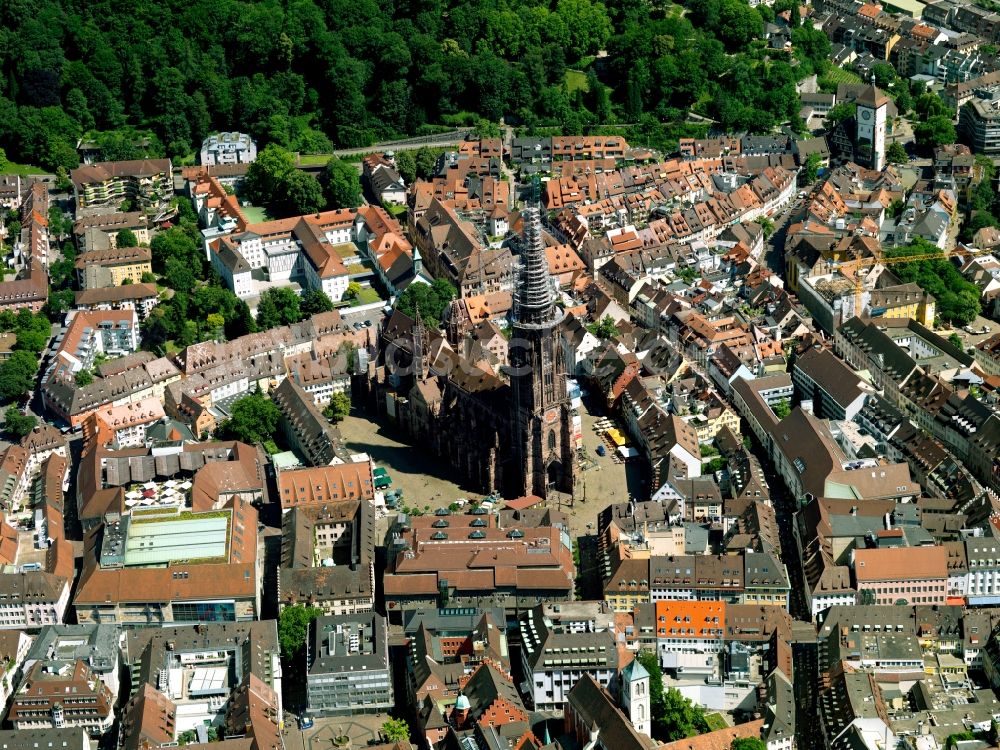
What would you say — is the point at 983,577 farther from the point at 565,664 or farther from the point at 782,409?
the point at 565,664

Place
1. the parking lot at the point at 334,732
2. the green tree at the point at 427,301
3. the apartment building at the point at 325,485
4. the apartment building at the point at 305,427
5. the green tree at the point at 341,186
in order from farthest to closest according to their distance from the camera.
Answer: the green tree at the point at 341,186
the green tree at the point at 427,301
the apartment building at the point at 305,427
the apartment building at the point at 325,485
the parking lot at the point at 334,732

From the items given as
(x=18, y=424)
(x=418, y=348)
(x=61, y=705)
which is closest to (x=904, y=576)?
(x=418, y=348)

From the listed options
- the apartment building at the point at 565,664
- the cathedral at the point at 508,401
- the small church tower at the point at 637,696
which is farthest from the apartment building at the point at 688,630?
the cathedral at the point at 508,401

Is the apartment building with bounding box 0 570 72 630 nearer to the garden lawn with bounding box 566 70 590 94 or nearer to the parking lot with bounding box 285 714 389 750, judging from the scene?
the parking lot with bounding box 285 714 389 750

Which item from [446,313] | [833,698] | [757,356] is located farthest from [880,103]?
[833,698]

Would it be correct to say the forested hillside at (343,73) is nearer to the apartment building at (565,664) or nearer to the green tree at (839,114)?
the green tree at (839,114)

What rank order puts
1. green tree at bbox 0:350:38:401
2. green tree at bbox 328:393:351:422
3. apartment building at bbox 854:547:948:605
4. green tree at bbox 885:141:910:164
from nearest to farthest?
1. apartment building at bbox 854:547:948:605
2. green tree at bbox 328:393:351:422
3. green tree at bbox 0:350:38:401
4. green tree at bbox 885:141:910:164

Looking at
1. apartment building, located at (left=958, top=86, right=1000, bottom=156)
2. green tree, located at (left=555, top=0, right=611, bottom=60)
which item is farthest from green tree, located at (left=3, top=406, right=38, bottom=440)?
apartment building, located at (left=958, top=86, right=1000, bottom=156)
